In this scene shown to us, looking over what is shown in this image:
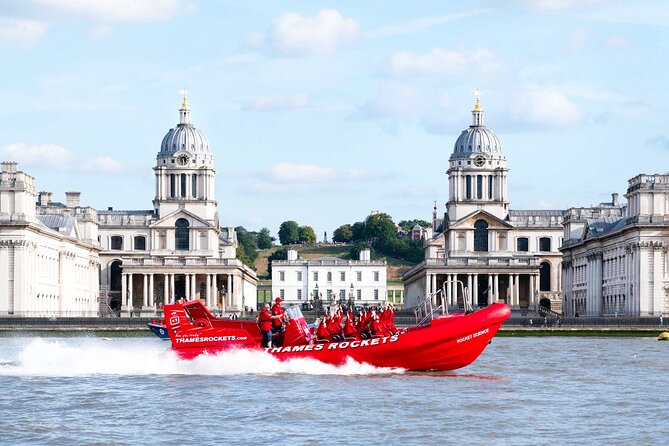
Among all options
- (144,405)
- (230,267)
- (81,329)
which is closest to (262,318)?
(144,405)

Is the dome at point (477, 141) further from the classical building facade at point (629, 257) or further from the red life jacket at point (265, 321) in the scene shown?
the red life jacket at point (265, 321)

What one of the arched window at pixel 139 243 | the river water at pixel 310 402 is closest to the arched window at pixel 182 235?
the arched window at pixel 139 243

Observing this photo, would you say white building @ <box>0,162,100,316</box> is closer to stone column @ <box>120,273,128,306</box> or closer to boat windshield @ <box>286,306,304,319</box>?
stone column @ <box>120,273,128,306</box>

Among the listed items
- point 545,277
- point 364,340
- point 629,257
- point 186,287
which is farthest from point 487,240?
point 364,340

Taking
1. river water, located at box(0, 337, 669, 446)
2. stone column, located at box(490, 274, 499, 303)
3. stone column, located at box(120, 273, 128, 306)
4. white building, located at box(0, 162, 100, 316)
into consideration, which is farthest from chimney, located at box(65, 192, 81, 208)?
river water, located at box(0, 337, 669, 446)

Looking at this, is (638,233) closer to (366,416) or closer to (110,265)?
(110,265)

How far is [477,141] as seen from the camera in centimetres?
18488

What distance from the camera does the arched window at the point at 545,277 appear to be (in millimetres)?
189000

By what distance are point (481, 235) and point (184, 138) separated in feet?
114

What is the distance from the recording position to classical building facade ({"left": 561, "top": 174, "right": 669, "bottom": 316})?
137625mm

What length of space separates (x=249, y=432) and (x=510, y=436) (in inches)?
287

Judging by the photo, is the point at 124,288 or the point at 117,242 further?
the point at 117,242

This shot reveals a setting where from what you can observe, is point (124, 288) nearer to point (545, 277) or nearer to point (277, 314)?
point (545, 277)

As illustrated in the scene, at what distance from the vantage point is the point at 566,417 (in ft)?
166
